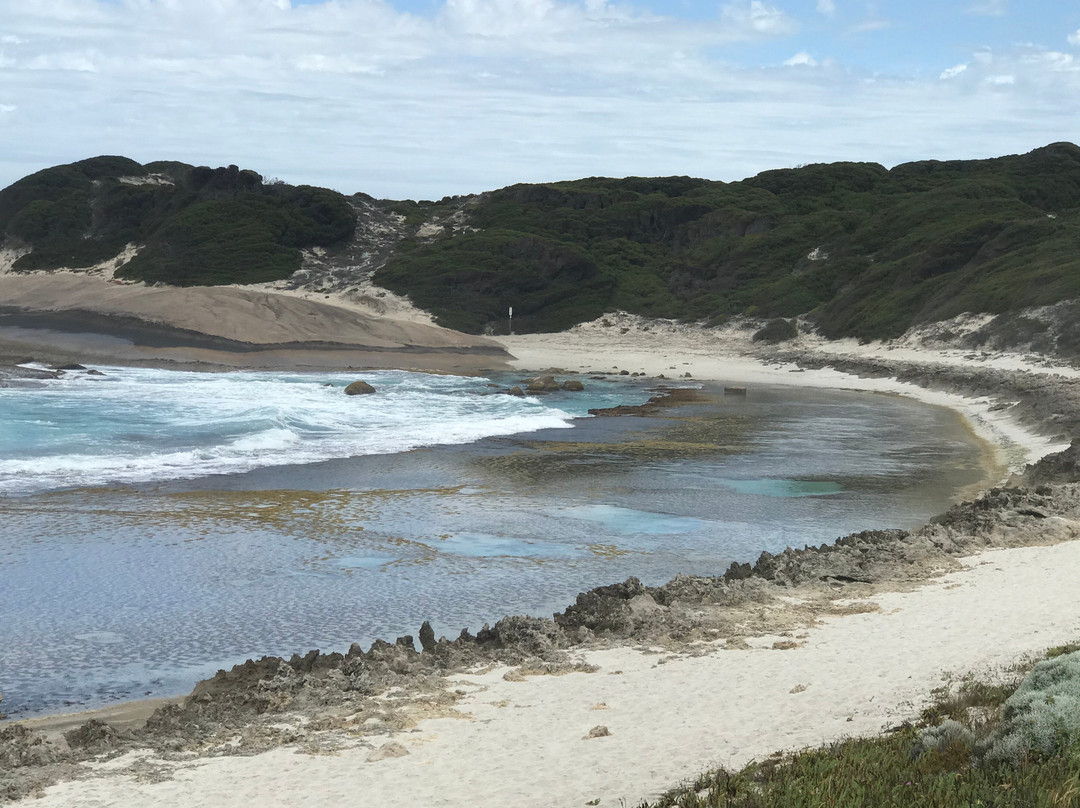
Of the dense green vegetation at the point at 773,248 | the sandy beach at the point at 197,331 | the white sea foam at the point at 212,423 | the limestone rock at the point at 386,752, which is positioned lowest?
the limestone rock at the point at 386,752

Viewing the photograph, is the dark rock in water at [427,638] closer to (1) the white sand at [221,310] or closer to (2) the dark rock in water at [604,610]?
(2) the dark rock in water at [604,610]

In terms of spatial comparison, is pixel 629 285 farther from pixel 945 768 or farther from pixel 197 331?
pixel 945 768

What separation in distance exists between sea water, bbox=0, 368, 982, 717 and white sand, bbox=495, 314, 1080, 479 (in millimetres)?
1382

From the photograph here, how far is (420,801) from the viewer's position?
5.42 m

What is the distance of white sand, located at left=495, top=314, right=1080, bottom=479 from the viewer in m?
24.9

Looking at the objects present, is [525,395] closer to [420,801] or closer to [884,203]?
[420,801]

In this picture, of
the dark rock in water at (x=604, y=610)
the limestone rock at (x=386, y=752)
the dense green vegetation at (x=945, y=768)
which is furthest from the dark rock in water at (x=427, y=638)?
the dense green vegetation at (x=945, y=768)

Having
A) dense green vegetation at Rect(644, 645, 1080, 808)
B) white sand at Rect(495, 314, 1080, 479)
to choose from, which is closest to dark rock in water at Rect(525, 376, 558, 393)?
white sand at Rect(495, 314, 1080, 479)

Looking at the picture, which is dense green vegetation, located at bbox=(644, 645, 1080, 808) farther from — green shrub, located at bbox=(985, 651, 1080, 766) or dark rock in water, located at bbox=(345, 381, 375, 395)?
dark rock in water, located at bbox=(345, 381, 375, 395)

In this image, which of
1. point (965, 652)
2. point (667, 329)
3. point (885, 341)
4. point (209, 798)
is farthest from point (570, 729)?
point (667, 329)

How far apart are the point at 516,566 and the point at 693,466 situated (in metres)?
8.07

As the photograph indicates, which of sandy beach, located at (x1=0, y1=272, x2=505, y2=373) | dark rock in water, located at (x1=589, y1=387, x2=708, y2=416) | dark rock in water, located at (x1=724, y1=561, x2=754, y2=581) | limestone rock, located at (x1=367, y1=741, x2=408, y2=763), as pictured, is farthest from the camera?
sandy beach, located at (x1=0, y1=272, x2=505, y2=373)

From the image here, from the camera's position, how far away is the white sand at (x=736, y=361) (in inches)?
979

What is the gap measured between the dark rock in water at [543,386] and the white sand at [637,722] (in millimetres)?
27116
